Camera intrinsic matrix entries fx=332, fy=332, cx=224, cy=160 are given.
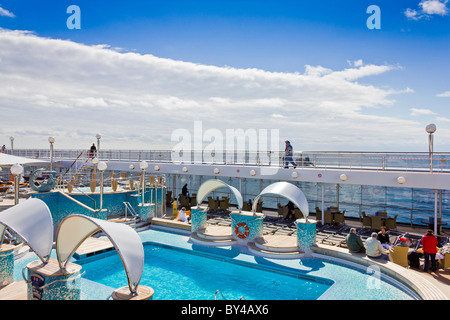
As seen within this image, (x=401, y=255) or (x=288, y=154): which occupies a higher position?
(x=288, y=154)

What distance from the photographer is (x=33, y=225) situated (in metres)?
6.91

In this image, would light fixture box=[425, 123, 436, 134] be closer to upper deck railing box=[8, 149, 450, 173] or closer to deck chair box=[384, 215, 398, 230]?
upper deck railing box=[8, 149, 450, 173]

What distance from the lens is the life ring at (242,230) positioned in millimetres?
12852

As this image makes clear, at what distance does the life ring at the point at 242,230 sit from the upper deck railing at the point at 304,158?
502 cm

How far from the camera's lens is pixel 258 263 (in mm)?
10828

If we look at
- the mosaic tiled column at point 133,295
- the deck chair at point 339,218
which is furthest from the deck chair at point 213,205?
the mosaic tiled column at point 133,295

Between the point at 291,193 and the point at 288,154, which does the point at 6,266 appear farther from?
the point at 288,154

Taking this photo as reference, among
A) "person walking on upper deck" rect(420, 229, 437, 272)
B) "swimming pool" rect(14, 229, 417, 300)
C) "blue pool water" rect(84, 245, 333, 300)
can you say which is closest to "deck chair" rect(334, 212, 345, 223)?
"swimming pool" rect(14, 229, 417, 300)

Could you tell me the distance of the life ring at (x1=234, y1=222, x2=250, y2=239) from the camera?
1285 cm

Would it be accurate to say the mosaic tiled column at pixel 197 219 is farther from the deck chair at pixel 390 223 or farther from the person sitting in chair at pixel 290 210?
the deck chair at pixel 390 223

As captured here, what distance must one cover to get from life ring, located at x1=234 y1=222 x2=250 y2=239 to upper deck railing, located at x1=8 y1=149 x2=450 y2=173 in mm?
5025

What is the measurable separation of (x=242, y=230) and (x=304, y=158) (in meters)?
6.48

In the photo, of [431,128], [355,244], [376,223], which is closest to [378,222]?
[376,223]
